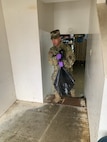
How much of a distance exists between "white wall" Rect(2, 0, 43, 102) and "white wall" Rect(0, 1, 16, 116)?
0.08m

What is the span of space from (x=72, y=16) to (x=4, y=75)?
68.2 inches

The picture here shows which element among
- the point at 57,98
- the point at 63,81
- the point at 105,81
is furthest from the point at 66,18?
the point at 105,81

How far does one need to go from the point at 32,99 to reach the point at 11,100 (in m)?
0.34

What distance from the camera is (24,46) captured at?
2.26 m

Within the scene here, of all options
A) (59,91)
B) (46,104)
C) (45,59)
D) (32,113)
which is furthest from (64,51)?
(32,113)

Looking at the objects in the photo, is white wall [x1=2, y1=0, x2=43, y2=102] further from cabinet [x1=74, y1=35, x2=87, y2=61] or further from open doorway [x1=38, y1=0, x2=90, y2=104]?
cabinet [x1=74, y1=35, x2=87, y2=61]

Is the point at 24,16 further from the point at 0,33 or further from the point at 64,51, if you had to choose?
the point at 64,51

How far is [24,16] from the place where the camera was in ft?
6.95

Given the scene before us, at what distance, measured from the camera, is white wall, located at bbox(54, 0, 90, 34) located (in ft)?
9.29

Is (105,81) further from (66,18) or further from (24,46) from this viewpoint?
(66,18)

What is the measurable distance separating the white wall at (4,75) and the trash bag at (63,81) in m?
0.75

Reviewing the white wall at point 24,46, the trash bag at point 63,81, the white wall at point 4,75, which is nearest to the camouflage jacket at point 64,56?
the trash bag at point 63,81

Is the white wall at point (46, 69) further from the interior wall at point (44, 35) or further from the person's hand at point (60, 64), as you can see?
the person's hand at point (60, 64)

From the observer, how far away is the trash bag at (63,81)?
2447 mm
